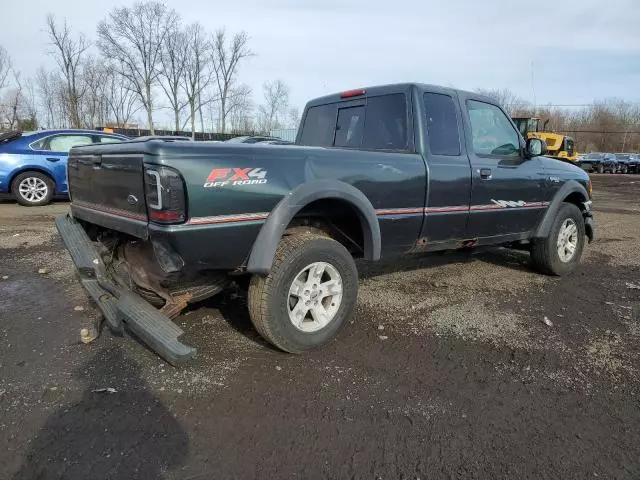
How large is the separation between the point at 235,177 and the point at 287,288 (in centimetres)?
84

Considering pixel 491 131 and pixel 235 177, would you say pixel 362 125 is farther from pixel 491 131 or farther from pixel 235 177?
pixel 235 177

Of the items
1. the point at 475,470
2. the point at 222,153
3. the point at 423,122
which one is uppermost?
the point at 423,122

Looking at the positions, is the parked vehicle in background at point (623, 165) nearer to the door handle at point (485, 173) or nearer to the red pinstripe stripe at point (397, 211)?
the door handle at point (485, 173)

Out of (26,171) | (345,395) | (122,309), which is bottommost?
(345,395)

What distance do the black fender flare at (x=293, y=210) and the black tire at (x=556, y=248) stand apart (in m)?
2.88

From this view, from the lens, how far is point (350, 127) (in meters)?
4.79

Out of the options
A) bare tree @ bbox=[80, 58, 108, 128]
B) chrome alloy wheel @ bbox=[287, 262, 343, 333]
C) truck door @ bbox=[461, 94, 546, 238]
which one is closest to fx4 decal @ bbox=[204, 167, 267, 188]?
chrome alloy wheel @ bbox=[287, 262, 343, 333]

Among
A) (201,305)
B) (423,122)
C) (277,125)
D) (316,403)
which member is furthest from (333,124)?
(277,125)

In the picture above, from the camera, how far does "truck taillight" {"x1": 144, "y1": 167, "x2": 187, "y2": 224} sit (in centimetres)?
281

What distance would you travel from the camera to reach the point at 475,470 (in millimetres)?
2354

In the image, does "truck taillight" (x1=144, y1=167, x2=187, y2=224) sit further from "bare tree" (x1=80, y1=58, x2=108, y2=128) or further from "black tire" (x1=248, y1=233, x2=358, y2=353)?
"bare tree" (x1=80, y1=58, x2=108, y2=128)

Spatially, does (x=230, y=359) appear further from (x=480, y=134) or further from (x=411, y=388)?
(x=480, y=134)

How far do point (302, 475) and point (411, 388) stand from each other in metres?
1.07

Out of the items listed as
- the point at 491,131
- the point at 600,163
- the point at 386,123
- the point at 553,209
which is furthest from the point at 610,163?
the point at 386,123
